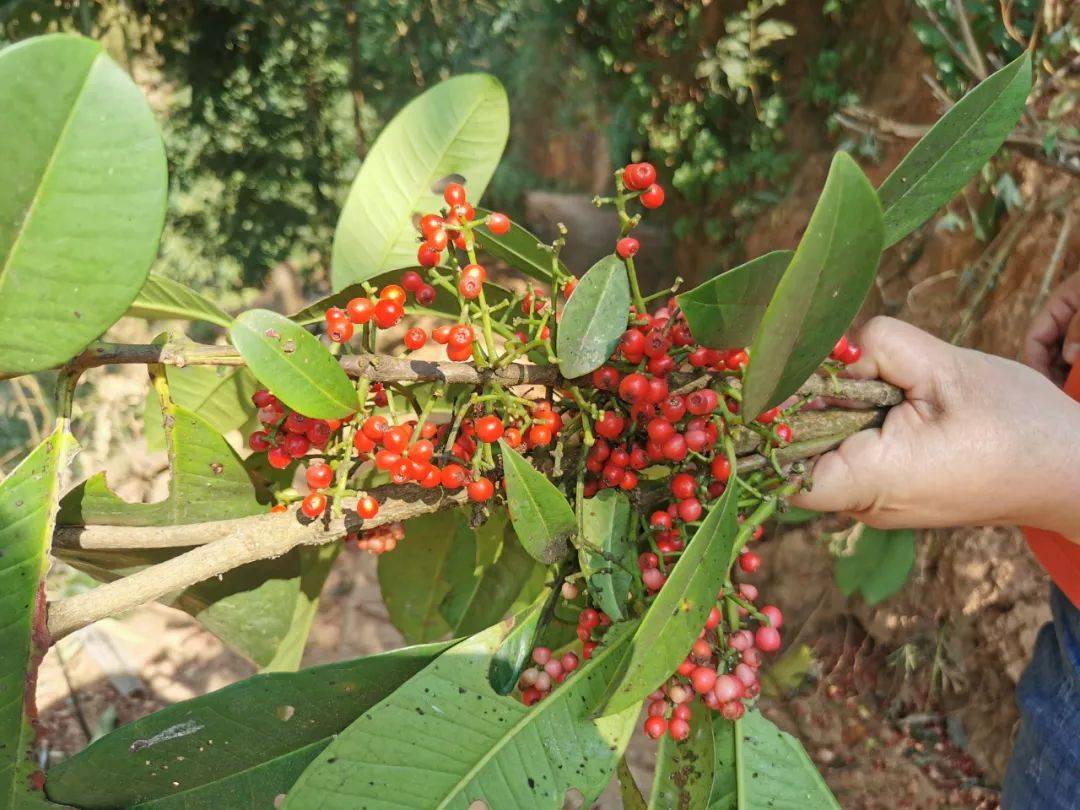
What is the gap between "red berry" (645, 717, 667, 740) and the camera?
2.60 feet

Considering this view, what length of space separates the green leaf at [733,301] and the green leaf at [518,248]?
8.0 inches

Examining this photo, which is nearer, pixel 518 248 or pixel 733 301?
pixel 733 301

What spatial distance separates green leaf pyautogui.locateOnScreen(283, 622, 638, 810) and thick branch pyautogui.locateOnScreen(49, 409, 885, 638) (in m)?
0.15

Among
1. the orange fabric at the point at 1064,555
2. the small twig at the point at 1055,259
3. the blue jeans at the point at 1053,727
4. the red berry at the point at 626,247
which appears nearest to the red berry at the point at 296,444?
the red berry at the point at 626,247

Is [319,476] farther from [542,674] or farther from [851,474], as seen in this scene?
[851,474]

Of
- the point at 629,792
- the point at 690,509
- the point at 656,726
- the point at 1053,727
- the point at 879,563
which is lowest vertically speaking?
the point at 879,563

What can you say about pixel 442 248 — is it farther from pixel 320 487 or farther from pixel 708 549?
pixel 708 549

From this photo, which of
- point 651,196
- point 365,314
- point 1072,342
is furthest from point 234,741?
point 1072,342

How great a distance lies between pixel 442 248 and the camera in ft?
2.36

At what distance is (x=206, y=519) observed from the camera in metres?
0.77

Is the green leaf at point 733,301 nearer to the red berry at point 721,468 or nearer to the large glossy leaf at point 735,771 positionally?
the red berry at point 721,468

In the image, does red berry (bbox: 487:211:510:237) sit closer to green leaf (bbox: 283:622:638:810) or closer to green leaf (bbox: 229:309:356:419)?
green leaf (bbox: 229:309:356:419)

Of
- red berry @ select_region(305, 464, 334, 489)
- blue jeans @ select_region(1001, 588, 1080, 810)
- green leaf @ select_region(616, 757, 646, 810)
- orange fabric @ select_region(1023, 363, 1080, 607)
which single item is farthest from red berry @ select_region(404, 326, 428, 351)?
blue jeans @ select_region(1001, 588, 1080, 810)

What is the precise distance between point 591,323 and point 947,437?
442 mm
